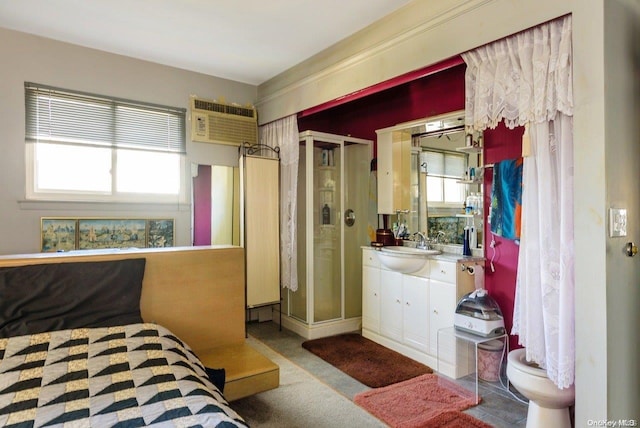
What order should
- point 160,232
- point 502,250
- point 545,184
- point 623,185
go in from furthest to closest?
point 160,232
point 502,250
point 545,184
point 623,185

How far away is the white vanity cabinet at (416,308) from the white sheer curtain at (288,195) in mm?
772

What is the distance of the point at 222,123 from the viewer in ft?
A: 14.1

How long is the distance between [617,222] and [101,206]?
3892 mm

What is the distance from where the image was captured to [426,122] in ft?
11.0

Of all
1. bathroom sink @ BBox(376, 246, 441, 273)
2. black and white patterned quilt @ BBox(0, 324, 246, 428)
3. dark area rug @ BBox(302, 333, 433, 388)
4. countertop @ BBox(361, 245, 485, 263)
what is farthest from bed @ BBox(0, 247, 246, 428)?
countertop @ BBox(361, 245, 485, 263)

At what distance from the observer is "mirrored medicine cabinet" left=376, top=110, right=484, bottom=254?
3.15 metres

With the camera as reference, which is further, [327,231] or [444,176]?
[327,231]

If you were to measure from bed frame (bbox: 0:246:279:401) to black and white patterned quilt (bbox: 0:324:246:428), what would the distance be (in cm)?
39

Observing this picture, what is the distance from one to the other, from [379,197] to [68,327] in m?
2.72

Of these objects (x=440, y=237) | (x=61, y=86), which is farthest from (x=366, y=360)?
(x=61, y=86)

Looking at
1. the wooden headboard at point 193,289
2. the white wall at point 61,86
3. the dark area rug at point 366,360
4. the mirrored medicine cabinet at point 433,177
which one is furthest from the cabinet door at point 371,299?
the white wall at point 61,86

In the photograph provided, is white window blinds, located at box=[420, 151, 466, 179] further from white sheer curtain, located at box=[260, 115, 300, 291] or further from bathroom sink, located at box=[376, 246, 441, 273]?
white sheer curtain, located at box=[260, 115, 300, 291]

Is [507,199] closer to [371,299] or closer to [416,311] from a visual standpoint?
[416,311]

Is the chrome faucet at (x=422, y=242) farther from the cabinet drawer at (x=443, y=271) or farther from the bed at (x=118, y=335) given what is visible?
the bed at (x=118, y=335)
